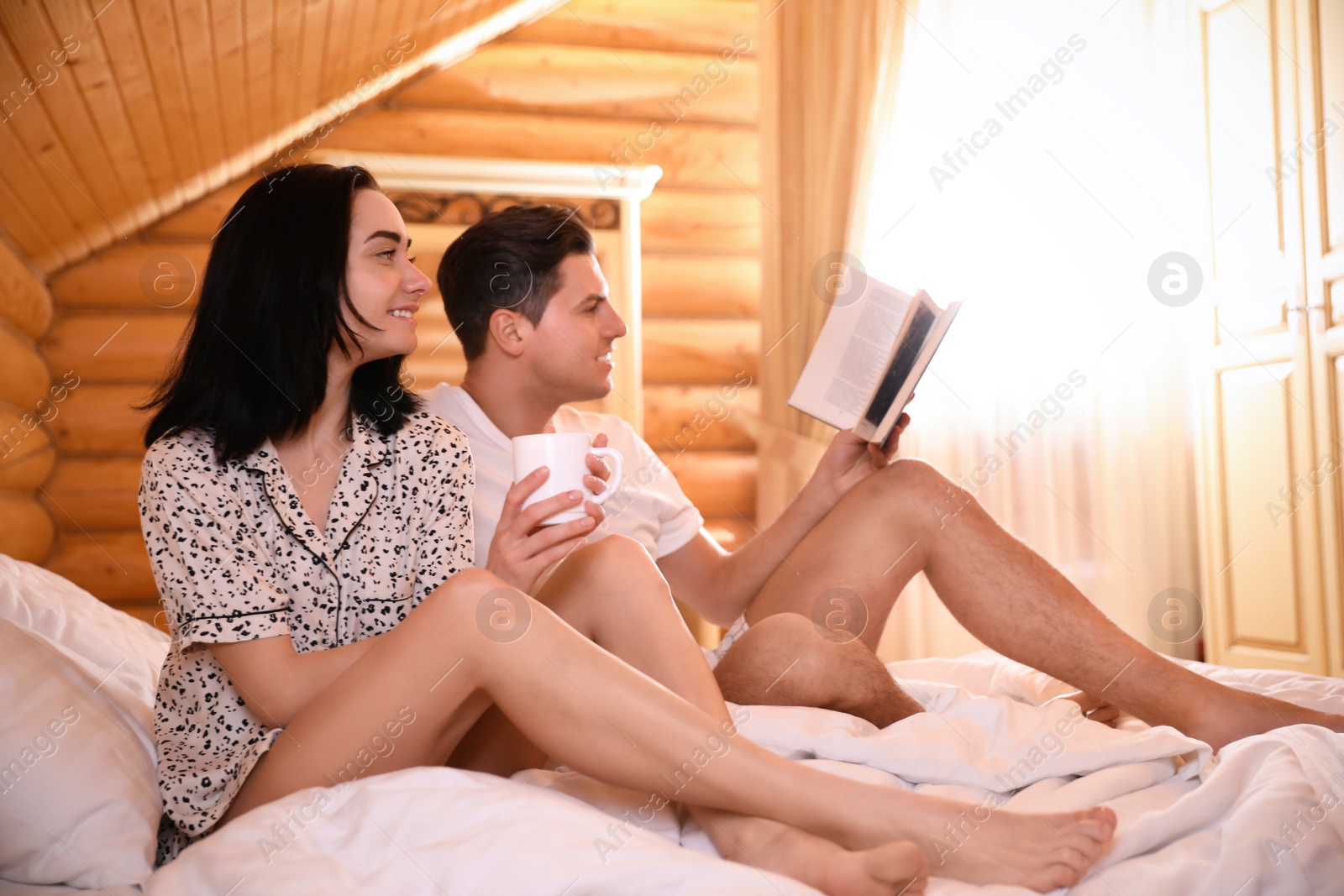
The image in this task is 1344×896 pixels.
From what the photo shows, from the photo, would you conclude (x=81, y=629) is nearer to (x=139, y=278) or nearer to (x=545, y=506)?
(x=545, y=506)

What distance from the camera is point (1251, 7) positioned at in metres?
2.79

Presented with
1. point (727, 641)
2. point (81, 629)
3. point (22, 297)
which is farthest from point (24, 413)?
point (727, 641)

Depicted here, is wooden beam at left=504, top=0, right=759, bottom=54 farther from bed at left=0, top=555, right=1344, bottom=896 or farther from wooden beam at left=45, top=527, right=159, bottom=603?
bed at left=0, top=555, right=1344, bottom=896

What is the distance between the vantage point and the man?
4.18 feet

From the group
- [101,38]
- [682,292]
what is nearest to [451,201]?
[682,292]

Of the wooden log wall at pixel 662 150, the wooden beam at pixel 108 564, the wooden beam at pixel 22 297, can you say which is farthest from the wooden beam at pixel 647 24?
the wooden beam at pixel 108 564

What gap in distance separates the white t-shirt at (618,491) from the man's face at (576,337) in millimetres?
132

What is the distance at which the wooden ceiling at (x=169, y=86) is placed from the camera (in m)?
1.72

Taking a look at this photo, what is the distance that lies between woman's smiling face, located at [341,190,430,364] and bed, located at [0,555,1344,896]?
20.4 inches

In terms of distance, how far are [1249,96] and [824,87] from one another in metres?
1.15

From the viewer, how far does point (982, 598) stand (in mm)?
1425

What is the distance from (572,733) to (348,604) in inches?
15.6

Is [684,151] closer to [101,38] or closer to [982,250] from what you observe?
[982,250]

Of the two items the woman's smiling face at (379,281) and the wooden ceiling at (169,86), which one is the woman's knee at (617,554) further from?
the wooden ceiling at (169,86)
